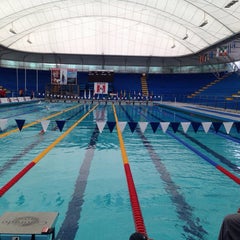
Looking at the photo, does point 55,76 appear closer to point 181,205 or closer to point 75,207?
point 75,207

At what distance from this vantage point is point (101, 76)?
3894 cm

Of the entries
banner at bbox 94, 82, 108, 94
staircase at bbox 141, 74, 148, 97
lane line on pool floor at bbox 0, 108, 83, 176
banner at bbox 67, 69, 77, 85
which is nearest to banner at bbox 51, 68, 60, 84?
banner at bbox 67, 69, 77, 85

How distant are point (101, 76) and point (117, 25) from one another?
7.10 meters

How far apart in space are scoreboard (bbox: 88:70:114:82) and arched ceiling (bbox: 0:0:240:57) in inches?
139

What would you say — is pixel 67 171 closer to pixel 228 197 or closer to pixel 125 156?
pixel 125 156

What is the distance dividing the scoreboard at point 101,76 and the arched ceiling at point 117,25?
354cm

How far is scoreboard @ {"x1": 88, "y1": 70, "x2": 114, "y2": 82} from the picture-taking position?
38719 mm

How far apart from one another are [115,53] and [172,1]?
17.6 meters

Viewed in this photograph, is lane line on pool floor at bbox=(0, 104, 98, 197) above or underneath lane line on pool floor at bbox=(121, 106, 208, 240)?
underneath

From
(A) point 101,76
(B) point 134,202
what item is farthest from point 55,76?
(B) point 134,202

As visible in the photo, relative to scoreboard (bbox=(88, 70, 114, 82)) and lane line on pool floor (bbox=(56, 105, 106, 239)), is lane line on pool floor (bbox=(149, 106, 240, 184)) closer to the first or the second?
lane line on pool floor (bbox=(56, 105, 106, 239))

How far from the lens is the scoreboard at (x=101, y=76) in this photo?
38.7m

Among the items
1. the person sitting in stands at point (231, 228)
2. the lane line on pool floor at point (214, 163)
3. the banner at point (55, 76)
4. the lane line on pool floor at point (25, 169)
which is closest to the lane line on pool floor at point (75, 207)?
the lane line on pool floor at point (25, 169)

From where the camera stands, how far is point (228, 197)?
425cm
